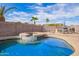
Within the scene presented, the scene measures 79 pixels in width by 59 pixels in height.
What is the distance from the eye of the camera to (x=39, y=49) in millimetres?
2189

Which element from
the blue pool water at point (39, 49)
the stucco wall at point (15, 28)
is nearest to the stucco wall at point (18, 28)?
the stucco wall at point (15, 28)

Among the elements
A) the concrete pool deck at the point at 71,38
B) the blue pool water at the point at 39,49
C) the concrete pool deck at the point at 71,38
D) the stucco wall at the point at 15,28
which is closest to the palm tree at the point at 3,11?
the stucco wall at the point at 15,28

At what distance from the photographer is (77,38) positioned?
7.18 ft

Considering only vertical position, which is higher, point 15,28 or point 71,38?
point 15,28

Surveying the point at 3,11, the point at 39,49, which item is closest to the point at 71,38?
the point at 39,49

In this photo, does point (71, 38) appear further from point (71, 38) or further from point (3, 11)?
point (3, 11)

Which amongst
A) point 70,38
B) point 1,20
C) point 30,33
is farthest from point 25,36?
point 70,38

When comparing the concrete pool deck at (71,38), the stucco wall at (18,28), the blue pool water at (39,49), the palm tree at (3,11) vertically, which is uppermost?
the palm tree at (3,11)

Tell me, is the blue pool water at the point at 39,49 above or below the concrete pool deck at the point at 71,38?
below

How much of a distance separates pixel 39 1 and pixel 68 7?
→ 0.34 m

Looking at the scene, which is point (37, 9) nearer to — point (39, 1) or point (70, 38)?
point (39, 1)

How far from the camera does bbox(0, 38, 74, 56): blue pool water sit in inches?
85.8

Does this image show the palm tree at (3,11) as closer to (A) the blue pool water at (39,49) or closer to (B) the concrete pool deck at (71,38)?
(A) the blue pool water at (39,49)

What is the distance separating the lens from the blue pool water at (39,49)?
218cm
